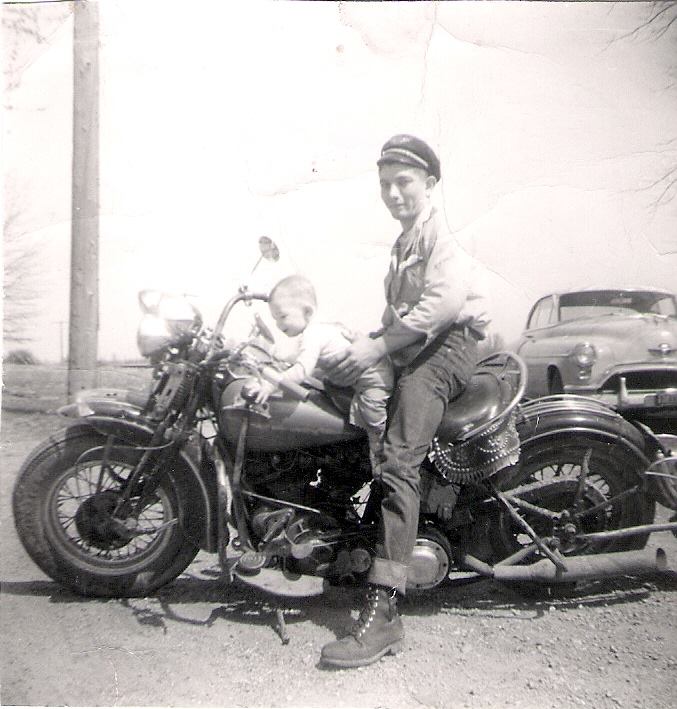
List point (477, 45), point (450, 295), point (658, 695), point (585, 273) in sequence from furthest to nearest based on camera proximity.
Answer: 1. point (585, 273)
2. point (477, 45)
3. point (450, 295)
4. point (658, 695)

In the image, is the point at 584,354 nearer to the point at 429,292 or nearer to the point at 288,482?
the point at 429,292

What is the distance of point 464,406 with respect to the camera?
239cm

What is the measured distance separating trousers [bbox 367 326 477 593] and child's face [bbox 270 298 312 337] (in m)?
0.47

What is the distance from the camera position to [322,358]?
91.3 inches

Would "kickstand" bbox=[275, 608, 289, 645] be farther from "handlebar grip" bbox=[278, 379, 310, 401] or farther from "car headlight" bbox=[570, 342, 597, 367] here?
"car headlight" bbox=[570, 342, 597, 367]

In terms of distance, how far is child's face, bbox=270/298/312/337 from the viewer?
246 cm

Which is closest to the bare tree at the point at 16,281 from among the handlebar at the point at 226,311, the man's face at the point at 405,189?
the handlebar at the point at 226,311

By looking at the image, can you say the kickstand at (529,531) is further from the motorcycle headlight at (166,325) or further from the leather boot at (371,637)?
the motorcycle headlight at (166,325)

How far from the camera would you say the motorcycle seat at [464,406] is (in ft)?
7.68

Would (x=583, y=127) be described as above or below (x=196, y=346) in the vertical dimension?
above

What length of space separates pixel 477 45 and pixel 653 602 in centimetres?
258

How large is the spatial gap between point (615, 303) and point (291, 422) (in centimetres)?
223

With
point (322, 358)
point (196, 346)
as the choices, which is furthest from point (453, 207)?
point (196, 346)

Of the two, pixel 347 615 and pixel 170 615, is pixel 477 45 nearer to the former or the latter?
pixel 347 615
